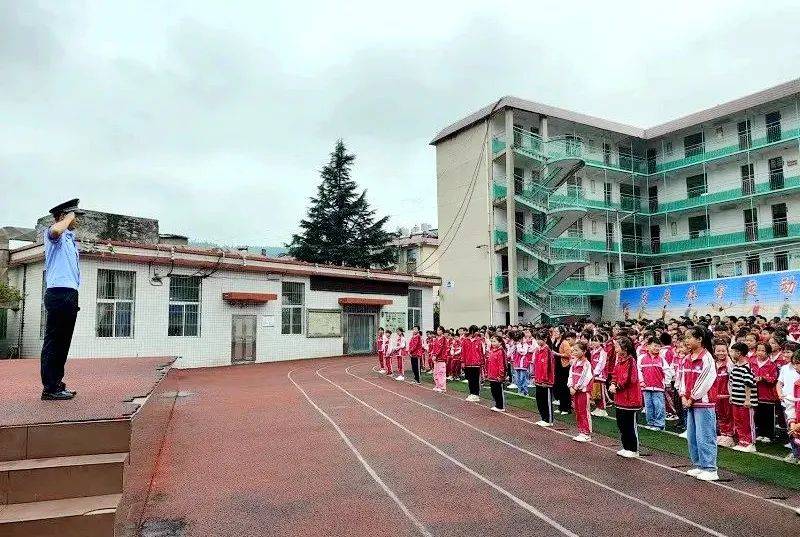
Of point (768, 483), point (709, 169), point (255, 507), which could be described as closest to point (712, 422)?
point (768, 483)

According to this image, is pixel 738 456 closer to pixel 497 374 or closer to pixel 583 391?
pixel 583 391

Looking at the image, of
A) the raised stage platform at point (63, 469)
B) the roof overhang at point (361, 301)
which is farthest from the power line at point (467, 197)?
the raised stage platform at point (63, 469)

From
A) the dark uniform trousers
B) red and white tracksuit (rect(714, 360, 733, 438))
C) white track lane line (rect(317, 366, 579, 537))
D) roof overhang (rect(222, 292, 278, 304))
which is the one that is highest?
roof overhang (rect(222, 292, 278, 304))

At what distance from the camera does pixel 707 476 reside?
22.2ft

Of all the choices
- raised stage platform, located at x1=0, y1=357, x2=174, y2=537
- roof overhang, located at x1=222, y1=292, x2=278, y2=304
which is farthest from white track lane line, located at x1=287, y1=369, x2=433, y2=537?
roof overhang, located at x1=222, y1=292, x2=278, y2=304

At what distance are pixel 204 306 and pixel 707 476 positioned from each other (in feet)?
62.4

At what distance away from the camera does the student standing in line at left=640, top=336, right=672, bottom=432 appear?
390 inches

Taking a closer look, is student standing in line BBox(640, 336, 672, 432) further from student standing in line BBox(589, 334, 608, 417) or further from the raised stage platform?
the raised stage platform

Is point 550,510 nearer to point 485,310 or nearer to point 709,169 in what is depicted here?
point 485,310

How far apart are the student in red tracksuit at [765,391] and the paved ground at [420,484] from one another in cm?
217

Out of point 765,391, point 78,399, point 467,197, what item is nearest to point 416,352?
point 765,391

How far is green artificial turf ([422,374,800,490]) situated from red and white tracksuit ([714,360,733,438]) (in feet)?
1.70

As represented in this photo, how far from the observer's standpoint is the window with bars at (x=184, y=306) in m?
20.9

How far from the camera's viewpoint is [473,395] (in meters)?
13.8
